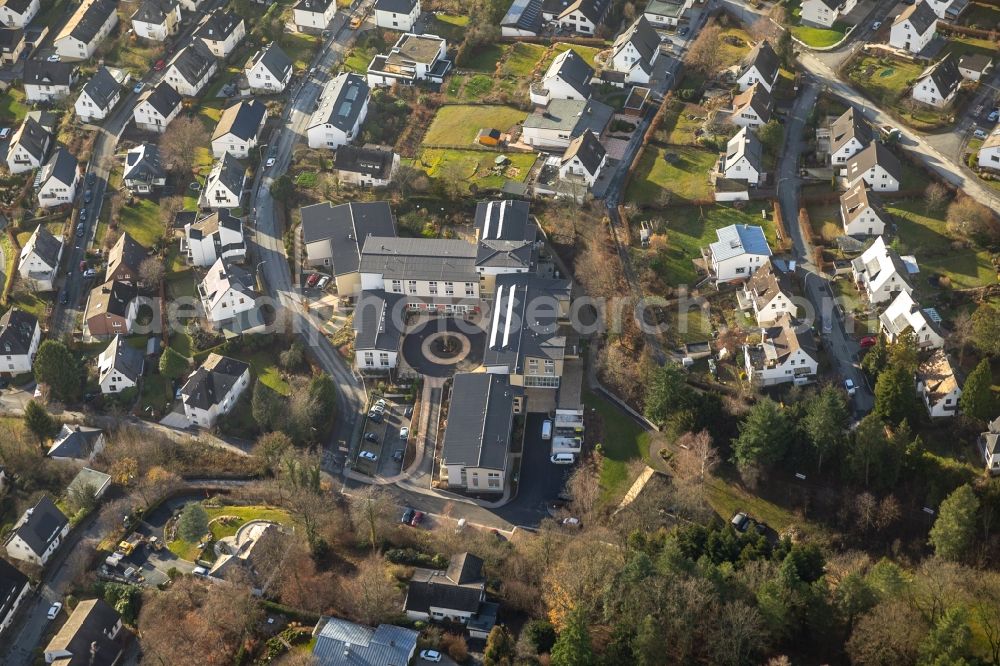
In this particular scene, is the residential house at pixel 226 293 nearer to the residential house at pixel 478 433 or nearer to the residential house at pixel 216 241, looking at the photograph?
the residential house at pixel 216 241

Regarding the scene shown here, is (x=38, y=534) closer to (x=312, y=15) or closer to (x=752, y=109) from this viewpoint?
(x=312, y=15)

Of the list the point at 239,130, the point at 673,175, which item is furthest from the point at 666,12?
the point at 239,130

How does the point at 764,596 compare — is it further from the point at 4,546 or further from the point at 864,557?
the point at 4,546

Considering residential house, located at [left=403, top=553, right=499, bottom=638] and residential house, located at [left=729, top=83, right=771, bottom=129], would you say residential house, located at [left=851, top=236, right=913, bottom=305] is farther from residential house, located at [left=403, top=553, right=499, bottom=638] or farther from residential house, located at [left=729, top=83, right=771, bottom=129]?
residential house, located at [left=403, top=553, right=499, bottom=638]

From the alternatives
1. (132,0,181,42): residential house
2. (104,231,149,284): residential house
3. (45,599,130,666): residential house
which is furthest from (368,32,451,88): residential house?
(45,599,130,666): residential house

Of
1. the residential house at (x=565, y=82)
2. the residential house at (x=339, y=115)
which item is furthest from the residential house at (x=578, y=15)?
the residential house at (x=339, y=115)

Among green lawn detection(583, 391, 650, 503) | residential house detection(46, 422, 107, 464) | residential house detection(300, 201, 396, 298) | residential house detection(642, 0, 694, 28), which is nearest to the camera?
green lawn detection(583, 391, 650, 503)
